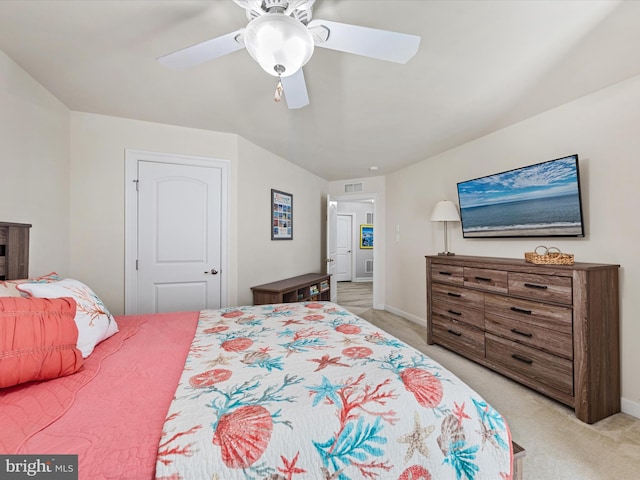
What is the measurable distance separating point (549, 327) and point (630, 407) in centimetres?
70

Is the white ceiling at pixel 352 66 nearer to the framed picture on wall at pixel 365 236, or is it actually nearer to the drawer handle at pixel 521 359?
the drawer handle at pixel 521 359

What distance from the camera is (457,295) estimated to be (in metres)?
2.98

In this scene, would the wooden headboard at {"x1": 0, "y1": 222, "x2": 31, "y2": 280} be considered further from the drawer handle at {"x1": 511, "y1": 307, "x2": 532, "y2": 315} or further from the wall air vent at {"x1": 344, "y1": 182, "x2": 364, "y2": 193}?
the wall air vent at {"x1": 344, "y1": 182, "x2": 364, "y2": 193}

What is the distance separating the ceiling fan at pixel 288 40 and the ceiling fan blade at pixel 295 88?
0.83 ft

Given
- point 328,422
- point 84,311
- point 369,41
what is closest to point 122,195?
point 84,311

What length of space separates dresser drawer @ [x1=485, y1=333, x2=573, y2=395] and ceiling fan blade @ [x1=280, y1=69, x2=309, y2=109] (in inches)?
99.9

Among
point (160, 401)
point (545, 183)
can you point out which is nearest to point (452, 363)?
point (545, 183)

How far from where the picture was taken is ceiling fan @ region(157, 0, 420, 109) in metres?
1.12

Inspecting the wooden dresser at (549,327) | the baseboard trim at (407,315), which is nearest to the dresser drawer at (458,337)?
the wooden dresser at (549,327)

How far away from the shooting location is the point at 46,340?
104 centimetres

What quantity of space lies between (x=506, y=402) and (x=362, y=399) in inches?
74.8

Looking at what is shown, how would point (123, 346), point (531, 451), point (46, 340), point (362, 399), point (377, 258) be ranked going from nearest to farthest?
point (362, 399) < point (46, 340) < point (123, 346) < point (531, 451) < point (377, 258)

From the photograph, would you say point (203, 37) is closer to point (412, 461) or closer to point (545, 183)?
point (412, 461)

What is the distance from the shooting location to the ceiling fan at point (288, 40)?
1.12 metres
